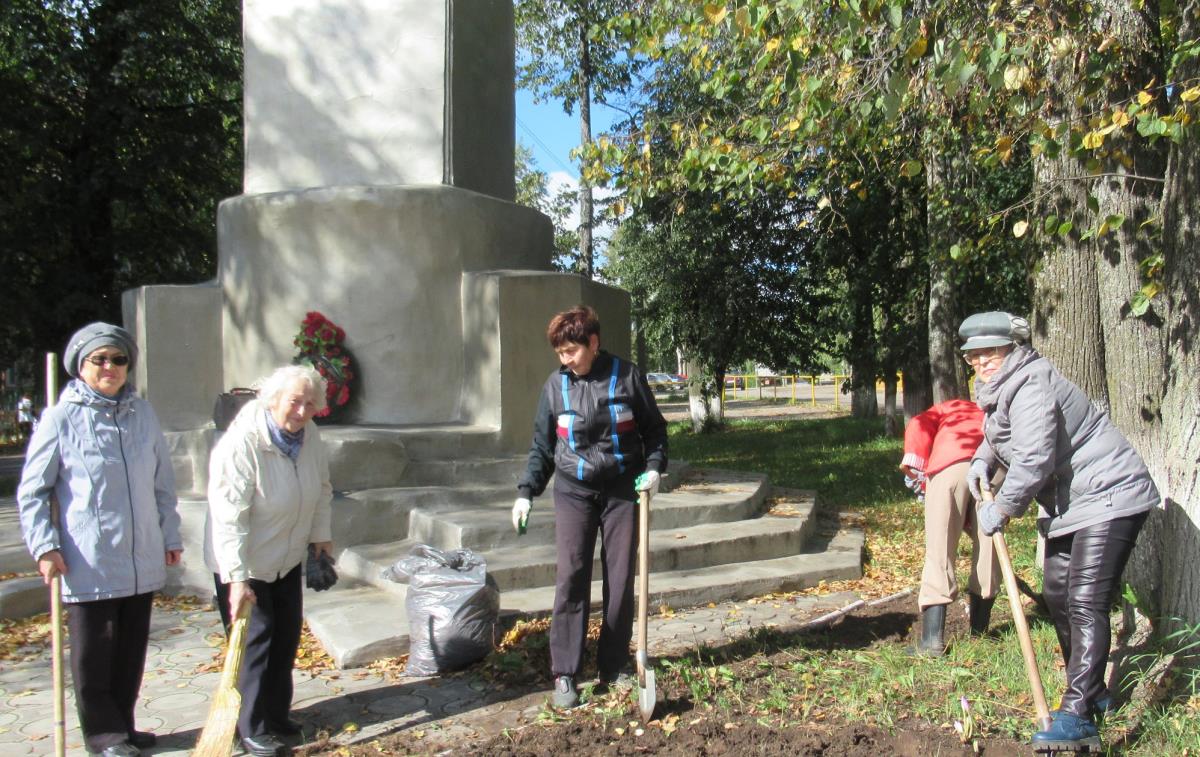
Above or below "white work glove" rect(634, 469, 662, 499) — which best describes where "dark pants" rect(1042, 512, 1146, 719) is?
below

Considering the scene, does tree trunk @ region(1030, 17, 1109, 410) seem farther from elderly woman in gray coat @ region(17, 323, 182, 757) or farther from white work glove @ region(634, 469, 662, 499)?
elderly woman in gray coat @ region(17, 323, 182, 757)

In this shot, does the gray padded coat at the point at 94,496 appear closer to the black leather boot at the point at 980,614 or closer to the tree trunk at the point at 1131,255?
the black leather boot at the point at 980,614

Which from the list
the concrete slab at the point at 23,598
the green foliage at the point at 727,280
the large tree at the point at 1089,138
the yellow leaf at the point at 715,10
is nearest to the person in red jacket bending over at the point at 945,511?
the large tree at the point at 1089,138

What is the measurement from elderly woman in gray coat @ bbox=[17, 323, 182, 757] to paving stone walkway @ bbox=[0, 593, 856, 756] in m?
0.33

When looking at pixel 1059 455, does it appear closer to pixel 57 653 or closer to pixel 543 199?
pixel 57 653

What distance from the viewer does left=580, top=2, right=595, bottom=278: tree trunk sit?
19.5m

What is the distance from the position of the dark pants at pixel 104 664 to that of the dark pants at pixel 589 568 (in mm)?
1785

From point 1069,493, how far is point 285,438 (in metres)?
3.19

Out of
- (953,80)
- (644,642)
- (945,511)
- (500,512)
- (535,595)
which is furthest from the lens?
(500,512)

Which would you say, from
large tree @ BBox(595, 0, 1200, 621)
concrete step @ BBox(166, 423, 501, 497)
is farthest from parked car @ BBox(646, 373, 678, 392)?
large tree @ BBox(595, 0, 1200, 621)

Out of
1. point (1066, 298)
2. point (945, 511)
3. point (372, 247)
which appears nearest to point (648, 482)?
point (945, 511)

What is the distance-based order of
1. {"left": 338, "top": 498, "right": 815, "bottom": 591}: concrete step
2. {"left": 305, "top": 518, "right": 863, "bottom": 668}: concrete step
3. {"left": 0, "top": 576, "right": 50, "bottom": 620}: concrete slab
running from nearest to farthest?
{"left": 305, "top": 518, "right": 863, "bottom": 668}: concrete step, {"left": 0, "top": 576, "right": 50, "bottom": 620}: concrete slab, {"left": 338, "top": 498, "right": 815, "bottom": 591}: concrete step

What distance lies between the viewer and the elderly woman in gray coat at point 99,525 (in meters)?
3.64

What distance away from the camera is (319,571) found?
4.00 m
